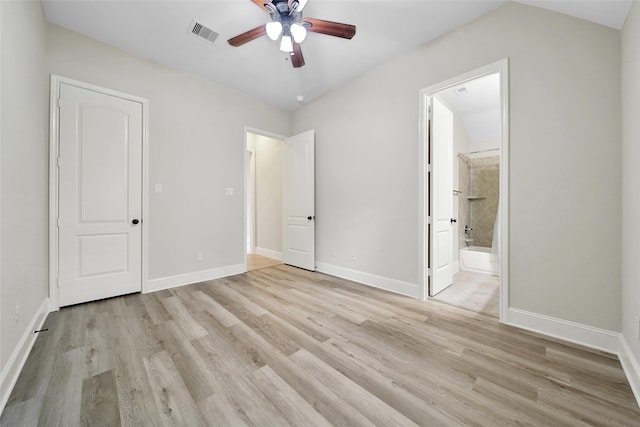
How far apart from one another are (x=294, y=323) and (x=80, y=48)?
364cm

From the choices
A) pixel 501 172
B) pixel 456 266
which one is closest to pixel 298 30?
pixel 501 172

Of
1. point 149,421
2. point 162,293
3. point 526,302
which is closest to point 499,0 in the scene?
point 526,302

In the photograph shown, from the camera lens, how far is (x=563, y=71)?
76.4 inches

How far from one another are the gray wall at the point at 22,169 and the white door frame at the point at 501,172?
3.27 metres

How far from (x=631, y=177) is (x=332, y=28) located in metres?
2.36

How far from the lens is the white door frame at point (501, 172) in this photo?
7.20 ft

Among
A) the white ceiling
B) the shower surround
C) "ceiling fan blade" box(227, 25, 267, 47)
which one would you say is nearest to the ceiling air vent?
the white ceiling

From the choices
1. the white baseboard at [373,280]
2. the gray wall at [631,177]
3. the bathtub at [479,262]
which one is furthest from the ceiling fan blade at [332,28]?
the bathtub at [479,262]

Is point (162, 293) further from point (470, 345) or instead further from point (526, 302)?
point (526, 302)

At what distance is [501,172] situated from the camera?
2234mm

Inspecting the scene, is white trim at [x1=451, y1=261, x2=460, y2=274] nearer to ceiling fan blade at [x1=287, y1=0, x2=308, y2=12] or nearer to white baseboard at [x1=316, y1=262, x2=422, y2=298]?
white baseboard at [x1=316, y1=262, x2=422, y2=298]

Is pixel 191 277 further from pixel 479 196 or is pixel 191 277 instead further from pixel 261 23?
pixel 479 196

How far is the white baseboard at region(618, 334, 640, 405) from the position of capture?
137 centimetres

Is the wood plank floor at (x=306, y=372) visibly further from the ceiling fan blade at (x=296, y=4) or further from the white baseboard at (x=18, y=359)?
the ceiling fan blade at (x=296, y=4)
